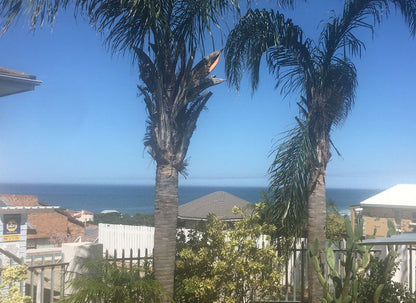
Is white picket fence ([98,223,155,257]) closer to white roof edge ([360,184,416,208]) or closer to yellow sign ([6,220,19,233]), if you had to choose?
yellow sign ([6,220,19,233])

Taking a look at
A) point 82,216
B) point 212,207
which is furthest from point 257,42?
point 82,216

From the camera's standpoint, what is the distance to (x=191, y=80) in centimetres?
645

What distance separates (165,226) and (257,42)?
3481mm

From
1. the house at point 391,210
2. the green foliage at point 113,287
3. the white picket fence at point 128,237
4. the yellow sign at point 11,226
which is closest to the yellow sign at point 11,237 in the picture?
the yellow sign at point 11,226

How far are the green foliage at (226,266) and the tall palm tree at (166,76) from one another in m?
0.79

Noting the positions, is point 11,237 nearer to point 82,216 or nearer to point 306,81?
Result: point 306,81

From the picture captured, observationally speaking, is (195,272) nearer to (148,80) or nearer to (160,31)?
(148,80)

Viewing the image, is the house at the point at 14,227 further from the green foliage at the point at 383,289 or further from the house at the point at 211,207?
the house at the point at 211,207

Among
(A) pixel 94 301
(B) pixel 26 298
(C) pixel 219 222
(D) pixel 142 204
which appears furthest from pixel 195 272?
(D) pixel 142 204

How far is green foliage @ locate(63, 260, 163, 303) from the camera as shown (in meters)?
5.66

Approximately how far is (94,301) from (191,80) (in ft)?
10.4

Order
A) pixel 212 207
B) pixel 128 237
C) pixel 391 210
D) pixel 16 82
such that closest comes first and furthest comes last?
pixel 16 82 → pixel 212 207 → pixel 128 237 → pixel 391 210

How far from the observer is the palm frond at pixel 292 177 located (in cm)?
744

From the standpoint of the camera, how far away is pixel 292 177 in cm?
755
